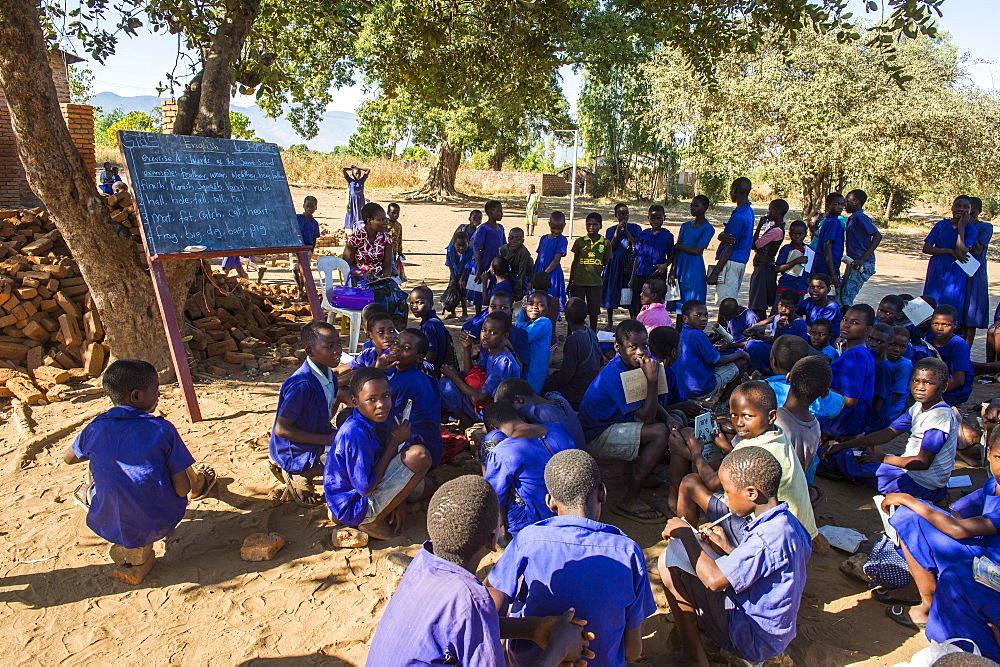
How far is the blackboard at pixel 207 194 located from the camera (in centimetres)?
531

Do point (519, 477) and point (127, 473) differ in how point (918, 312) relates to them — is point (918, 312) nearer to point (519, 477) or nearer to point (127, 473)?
point (519, 477)

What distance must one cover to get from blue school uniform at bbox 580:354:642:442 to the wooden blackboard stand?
2.62m

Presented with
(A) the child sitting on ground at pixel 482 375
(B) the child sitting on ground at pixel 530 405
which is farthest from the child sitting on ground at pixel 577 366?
(B) the child sitting on ground at pixel 530 405

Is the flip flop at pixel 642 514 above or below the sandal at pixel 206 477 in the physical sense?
below

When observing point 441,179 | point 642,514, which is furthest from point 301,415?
point 441,179

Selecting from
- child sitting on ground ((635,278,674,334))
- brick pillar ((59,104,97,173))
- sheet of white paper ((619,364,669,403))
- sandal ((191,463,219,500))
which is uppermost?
brick pillar ((59,104,97,173))

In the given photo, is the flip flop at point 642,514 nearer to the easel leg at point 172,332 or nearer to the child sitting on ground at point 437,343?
the child sitting on ground at point 437,343

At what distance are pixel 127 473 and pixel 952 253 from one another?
781 cm

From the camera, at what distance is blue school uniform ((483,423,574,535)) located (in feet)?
10.8

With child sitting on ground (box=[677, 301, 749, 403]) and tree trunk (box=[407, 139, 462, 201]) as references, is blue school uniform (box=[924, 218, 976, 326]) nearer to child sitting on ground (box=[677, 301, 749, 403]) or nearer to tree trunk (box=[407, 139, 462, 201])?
child sitting on ground (box=[677, 301, 749, 403])

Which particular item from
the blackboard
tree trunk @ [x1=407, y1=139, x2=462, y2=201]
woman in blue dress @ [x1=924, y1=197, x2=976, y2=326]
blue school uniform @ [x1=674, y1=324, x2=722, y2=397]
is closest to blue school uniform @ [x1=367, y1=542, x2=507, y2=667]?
blue school uniform @ [x1=674, y1=324, x2=722, y2=397]

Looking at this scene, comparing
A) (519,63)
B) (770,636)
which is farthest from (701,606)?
(519,63)

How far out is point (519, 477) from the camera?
130 inches

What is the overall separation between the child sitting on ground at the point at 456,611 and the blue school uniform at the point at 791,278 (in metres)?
6.16
